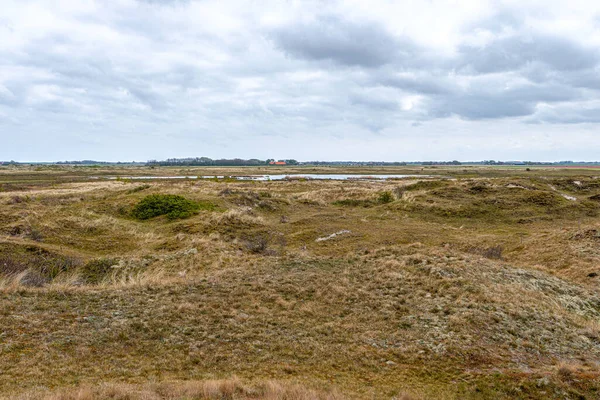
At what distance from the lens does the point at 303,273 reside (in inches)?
675

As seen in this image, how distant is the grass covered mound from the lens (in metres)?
33.6

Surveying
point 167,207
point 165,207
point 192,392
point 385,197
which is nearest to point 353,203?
point 385,197

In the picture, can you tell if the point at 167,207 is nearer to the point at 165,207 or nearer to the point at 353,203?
the point at 165,207

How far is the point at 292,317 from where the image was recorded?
487 inches

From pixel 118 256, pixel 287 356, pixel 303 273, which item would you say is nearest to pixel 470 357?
pixel 287 356

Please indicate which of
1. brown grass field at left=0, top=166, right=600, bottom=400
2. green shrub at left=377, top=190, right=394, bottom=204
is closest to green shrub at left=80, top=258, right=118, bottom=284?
brown grass field at left=0, top=166, right=600, bottom=400

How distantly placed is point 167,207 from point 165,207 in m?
0.20

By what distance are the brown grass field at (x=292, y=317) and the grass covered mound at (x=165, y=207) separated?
5.91 m

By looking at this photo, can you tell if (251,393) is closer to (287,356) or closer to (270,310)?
(287,356)

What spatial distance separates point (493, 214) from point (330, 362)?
3475 centimetres

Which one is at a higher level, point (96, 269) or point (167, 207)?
point (167, 207)

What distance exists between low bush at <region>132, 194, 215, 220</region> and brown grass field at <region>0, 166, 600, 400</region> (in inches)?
234

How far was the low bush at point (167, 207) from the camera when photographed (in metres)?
33.6

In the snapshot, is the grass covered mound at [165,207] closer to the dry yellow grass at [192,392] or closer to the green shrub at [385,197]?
the green shrub at [385,197]
